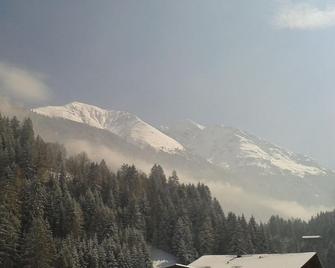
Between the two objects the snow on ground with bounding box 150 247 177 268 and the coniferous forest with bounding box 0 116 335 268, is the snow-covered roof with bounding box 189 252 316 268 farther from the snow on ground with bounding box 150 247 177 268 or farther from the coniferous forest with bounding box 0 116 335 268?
the snow on ground with bounding box 150 247 177 268

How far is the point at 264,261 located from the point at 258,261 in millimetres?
939

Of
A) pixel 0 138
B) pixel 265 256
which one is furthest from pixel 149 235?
pixel 265 256

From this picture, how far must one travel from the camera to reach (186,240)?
190 meters

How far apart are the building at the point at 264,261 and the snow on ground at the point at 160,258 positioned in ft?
324

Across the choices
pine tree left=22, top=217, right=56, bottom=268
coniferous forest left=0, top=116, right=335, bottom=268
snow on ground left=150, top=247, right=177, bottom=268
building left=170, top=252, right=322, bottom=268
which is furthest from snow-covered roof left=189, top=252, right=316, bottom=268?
snow on ground left=150, top=247, right=177, bottom=268

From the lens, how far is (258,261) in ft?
249

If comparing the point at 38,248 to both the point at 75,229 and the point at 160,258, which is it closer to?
the point at 75,229

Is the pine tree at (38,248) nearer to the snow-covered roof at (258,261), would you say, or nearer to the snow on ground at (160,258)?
the snow on ground at (160,258)

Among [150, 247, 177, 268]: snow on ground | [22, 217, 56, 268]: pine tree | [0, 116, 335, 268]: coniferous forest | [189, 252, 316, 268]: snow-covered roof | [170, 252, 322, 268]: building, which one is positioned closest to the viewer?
[170, 252, 322, 268]: building

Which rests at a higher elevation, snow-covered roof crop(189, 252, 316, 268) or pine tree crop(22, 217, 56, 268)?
pine tree crop(22, 217, 56, 268)

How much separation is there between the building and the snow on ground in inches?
3887

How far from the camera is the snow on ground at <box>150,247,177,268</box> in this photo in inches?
6983

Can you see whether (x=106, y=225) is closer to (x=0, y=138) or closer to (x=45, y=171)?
(x=45, y=171)

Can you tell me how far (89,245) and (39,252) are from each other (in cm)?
1693
